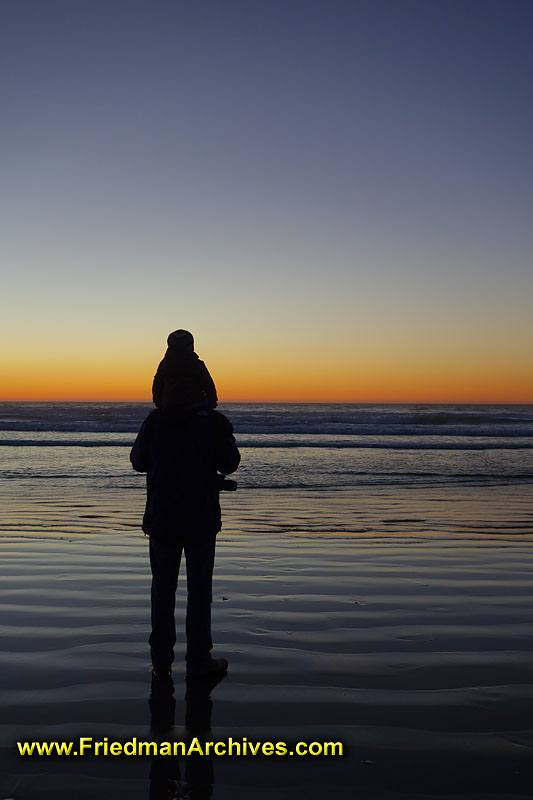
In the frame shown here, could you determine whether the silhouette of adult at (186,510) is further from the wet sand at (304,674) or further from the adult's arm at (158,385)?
the wet sand at (304,674)

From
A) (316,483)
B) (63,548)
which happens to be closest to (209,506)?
(63,548)

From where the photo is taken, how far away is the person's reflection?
8.45 feet

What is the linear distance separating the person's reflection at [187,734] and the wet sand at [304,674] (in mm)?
19

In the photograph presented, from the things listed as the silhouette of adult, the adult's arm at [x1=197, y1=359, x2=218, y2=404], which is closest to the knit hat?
the adult's arm at [x1=197, y1=359, x2=218, y2=404]

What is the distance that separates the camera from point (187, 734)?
2.99 metres

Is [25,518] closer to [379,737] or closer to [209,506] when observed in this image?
[209,506]

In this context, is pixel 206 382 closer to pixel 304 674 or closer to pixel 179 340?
pixel 179 340

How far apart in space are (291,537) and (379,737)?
5256mm

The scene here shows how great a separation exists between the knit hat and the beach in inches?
74.6

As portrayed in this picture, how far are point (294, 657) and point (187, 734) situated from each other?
3.55ft

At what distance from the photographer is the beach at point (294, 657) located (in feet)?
8.77

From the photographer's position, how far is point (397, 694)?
3.35 metres

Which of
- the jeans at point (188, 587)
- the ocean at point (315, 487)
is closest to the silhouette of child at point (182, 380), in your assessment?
the jeans at point (188, 587)

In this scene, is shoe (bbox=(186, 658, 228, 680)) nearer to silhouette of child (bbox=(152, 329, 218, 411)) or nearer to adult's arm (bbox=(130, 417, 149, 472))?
adult's arm (bbox=(130, 417, 149, 472))
